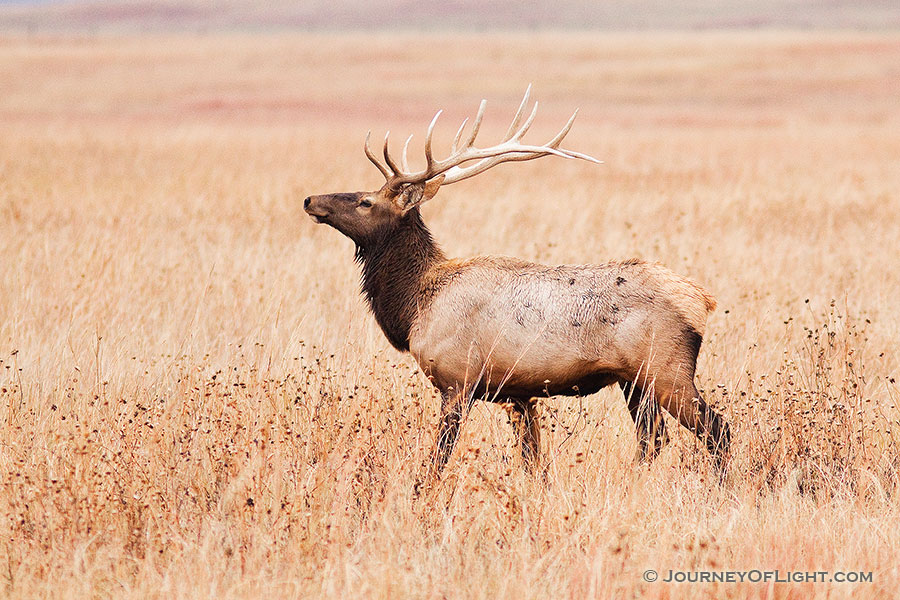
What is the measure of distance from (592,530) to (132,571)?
5.78ft

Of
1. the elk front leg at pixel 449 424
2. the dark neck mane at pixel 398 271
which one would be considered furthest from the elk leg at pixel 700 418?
the dark neck mane at pixel 398 271

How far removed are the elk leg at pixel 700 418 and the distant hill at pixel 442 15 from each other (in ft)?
447

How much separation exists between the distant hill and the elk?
13612cm

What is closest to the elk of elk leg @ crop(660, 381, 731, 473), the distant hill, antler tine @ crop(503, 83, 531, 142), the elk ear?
elk leg @ crop(660, 381, 731, 473)

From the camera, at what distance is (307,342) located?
7.37 metres

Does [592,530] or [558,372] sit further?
[558,372]

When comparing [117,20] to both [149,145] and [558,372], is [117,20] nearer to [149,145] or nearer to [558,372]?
[149,145]

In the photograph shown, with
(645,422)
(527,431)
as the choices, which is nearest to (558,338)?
(527,431)

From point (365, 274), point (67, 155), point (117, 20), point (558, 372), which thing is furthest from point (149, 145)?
point (117, 20)

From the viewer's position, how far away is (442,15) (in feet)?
533

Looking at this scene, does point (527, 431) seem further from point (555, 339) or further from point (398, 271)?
point (398, 271)

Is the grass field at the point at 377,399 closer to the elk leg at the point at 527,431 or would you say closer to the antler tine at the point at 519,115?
the elk leg at the point at 527,431

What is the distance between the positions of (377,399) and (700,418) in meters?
1.60

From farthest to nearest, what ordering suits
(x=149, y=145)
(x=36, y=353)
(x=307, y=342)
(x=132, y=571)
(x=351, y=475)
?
(x=149, y=145)
(x=307, y=342)
(x=36, y=353)
(x=351, y=475)
(x=132, y=571)
